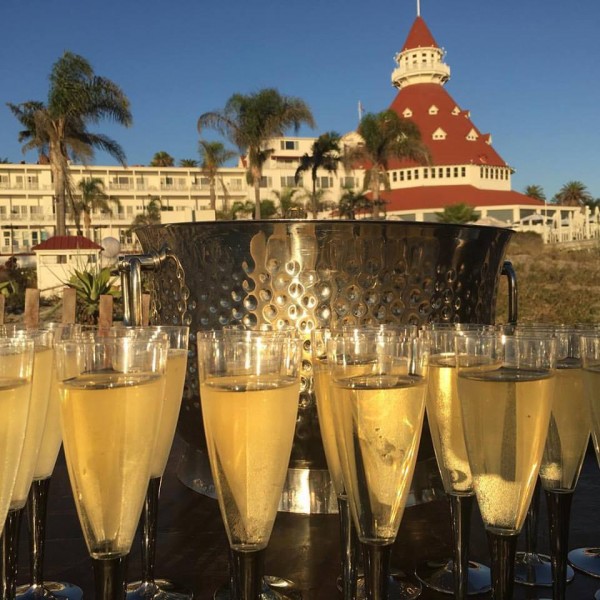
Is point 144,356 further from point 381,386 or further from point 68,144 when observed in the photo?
point 68,144

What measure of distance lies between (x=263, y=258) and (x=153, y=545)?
682 mm

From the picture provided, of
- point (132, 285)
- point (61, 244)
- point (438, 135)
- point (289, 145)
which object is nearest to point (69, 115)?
point (61, 244)

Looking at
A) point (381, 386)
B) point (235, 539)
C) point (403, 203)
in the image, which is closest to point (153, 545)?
point (235, 539)

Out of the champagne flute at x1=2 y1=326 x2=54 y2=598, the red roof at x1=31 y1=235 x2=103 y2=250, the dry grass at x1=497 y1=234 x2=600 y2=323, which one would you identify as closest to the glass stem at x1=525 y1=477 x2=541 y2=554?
the champagne flute at x1=2 y1=326 x2=54 y2=598

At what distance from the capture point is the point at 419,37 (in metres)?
49.7

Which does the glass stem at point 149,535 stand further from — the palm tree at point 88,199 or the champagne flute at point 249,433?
the palm tree at point 88,199

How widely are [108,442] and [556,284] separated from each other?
19.5 metres

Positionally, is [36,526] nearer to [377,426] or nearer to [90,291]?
[377,426]

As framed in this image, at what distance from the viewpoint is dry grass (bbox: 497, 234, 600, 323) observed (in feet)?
49.5

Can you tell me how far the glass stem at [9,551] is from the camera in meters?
0.97

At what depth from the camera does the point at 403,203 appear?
43.1 meters

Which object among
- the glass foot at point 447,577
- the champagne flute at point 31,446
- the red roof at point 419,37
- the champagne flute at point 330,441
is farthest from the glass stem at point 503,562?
the red roof at point 419,37

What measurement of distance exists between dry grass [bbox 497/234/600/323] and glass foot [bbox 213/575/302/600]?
37.6 feet

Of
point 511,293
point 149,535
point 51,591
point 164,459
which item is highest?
point 511,293
